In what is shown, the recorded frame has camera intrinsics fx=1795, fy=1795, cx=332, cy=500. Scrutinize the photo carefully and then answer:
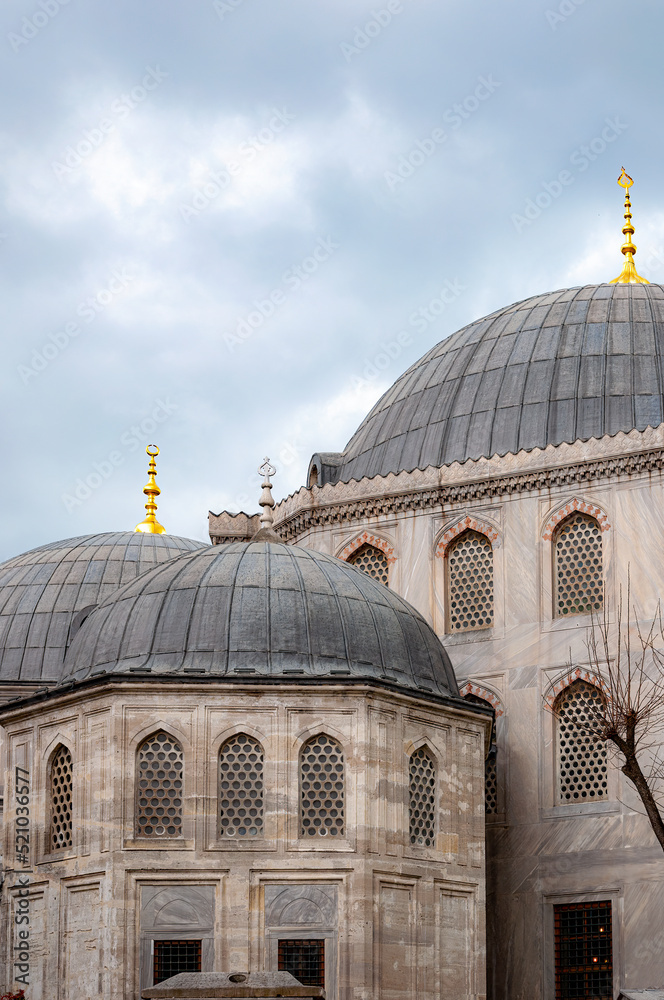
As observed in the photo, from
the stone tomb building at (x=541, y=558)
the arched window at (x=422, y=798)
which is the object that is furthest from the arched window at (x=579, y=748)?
the arched window at (x=422, y=798)

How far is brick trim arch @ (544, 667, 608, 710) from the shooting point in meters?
31.2

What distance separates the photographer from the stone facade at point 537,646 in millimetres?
30203

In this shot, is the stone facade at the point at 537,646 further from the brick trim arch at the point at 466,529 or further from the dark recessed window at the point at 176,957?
the dark recessed window at the point at 176,957

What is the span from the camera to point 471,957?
27406 mm

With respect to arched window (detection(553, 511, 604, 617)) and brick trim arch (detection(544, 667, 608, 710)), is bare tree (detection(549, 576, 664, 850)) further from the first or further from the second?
arched window (detection(553, 511, 604, 617))

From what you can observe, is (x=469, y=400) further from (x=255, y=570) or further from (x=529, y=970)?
(x=529, y=970)

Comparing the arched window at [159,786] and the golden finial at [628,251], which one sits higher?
the golden finial at [628,251]

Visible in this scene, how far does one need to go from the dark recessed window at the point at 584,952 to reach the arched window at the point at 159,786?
7.99 meters

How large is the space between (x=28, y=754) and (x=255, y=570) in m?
4.57

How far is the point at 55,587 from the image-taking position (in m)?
36.5

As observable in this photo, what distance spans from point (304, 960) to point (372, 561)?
1012 centimetres

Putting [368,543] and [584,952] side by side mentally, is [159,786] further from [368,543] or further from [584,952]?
[368,543]

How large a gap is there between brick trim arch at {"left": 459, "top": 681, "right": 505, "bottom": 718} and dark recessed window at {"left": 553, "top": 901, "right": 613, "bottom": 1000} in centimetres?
362

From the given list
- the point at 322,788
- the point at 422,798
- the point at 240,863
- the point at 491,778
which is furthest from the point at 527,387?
the point at 240,863
